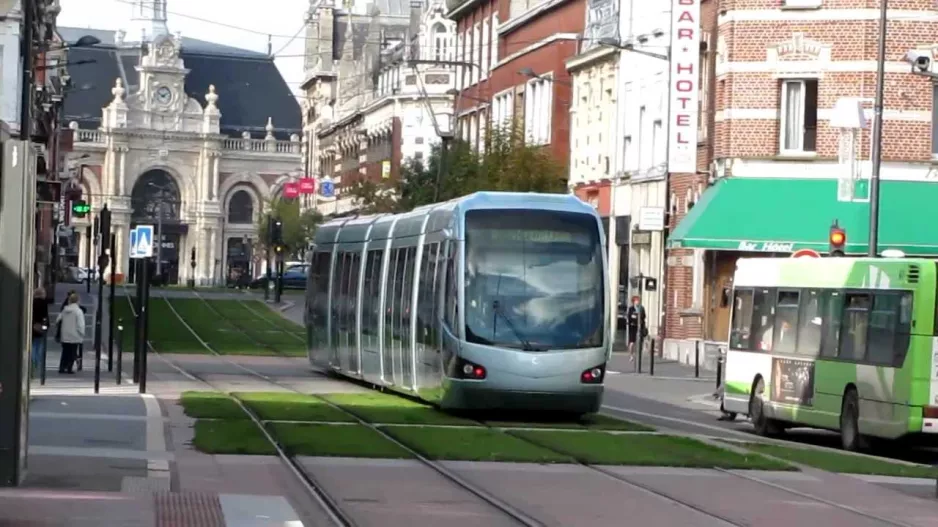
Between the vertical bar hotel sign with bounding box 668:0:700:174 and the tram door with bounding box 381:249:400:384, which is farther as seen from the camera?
the vertical bar hotel sign with bounding box 668:0:700:174

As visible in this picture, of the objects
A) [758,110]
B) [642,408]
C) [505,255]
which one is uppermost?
[758,110]

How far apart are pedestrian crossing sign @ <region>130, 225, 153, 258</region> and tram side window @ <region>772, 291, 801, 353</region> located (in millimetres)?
10349

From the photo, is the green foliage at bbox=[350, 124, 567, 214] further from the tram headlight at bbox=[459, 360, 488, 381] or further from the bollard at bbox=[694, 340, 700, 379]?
the tram headlight at bbox=[459, 360, 488, 381]

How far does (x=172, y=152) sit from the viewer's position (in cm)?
16875

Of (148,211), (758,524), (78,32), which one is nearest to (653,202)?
(758,524)

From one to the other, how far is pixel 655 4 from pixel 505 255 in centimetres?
3242

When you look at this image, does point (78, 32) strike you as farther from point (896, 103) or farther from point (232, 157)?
point (896, 103)

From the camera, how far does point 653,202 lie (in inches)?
2270

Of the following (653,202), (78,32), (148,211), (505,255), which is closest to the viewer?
(505,255)

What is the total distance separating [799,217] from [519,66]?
29151 mm

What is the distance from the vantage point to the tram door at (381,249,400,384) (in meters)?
32.6

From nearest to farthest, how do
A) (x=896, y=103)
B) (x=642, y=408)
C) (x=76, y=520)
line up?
(x=76, y=520) < (x=642, y=408) < (x=896, y=103)

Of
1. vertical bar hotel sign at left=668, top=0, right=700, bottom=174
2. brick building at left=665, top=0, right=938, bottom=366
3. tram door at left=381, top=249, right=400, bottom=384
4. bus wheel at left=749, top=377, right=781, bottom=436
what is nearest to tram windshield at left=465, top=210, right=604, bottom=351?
bus wheel at left=749, top=377, right=781, bottom=436

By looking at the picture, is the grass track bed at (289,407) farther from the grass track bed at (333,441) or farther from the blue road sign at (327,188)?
the blue road sign at (327,188)
